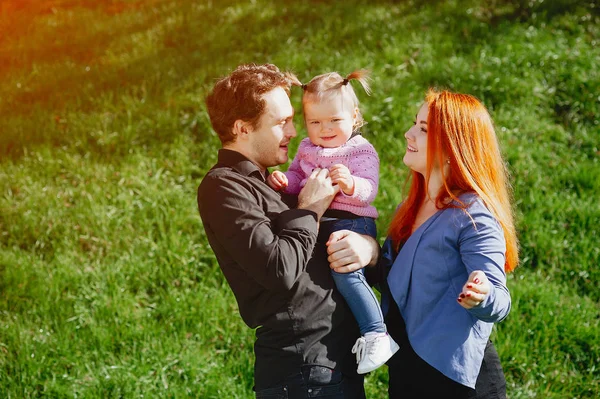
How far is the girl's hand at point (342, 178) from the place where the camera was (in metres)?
3.19

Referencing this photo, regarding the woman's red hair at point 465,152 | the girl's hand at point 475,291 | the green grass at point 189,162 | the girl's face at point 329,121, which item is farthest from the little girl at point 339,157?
the green grass at point 189,162

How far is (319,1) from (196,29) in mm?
1654

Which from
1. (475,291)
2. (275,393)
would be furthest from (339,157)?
(275,393)

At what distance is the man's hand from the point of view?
314 centimetres

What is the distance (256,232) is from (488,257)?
39.5 inches

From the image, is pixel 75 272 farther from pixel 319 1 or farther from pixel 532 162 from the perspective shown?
pixel 319 1

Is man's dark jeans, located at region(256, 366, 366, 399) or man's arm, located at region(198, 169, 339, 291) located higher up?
man's arm, located at region(198, 169, 339, 291)

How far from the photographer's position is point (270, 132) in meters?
3.30

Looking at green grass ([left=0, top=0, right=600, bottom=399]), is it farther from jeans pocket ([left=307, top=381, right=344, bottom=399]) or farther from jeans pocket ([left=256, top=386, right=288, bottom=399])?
jeans pocket ([left=307, top=381, right=344, bottom=399])

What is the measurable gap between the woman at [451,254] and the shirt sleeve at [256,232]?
534mm

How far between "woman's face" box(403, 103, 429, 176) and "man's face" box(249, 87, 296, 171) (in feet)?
2.11

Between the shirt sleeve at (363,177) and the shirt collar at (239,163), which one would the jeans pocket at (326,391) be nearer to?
the shirt sleeve at (363,177)

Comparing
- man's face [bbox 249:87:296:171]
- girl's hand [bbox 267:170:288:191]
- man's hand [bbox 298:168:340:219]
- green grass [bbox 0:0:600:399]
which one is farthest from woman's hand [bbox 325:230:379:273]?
green grass [bbox 0:0:600:399]

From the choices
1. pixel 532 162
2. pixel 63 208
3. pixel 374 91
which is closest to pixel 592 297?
pixel 532 162
